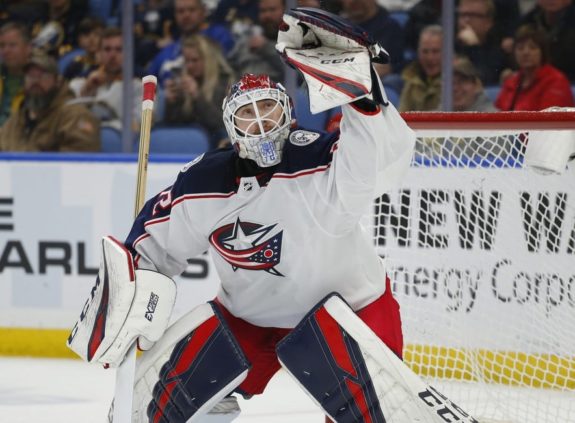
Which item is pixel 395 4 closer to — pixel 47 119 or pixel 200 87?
pixel 200 87

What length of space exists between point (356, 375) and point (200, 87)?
8.30 ft

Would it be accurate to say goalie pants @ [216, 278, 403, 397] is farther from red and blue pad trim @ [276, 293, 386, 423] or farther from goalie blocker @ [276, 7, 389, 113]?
goalie blocker @ [276, 7, 389, 113]

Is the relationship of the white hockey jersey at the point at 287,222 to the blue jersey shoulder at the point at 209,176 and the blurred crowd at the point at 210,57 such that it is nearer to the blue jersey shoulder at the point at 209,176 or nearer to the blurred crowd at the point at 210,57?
the blue jersey shoulder at the point at 209,176

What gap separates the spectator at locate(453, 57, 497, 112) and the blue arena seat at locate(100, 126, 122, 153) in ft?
4.59

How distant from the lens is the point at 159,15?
485cm

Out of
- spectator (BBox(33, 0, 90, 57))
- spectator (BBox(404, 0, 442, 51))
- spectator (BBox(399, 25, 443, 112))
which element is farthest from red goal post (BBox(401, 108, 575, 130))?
spectator (BBox(33, 0, 90, 57))

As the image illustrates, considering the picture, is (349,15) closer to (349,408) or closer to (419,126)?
(419,126)

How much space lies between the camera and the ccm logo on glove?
8.27 feet

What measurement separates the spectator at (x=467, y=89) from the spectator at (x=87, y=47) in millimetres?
1550

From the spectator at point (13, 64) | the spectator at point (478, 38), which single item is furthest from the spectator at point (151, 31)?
the spectator at point (478, 38)

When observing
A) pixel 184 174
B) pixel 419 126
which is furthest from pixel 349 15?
pixel 184 174

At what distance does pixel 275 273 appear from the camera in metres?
2.47

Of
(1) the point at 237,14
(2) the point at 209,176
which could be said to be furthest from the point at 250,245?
(1) the point at 237,14

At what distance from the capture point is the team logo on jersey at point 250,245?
2439 millimetres
